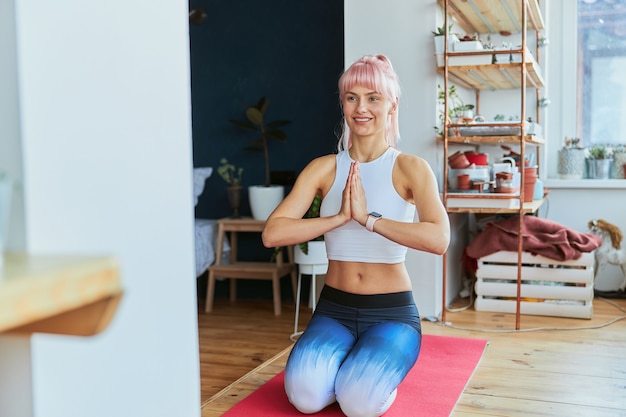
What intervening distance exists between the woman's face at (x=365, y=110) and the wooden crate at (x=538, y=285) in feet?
5.52

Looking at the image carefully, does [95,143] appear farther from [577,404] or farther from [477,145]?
[477,145]

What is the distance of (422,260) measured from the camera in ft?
12.6

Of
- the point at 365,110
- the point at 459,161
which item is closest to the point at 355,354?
the point at 365,110

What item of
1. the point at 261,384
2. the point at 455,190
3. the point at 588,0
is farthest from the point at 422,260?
the point at 588,0

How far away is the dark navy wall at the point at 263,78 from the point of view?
4.56 metres

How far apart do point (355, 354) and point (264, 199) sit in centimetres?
221

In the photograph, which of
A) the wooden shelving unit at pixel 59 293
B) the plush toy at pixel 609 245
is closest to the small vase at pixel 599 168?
the plush toy at pixel 609 245

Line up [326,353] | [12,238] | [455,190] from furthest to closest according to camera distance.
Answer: [455,190]
[326,353]
[12,238]

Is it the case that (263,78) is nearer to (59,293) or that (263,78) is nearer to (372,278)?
(372,278)

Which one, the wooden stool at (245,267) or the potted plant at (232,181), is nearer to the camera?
the wooden stool at (245,267)

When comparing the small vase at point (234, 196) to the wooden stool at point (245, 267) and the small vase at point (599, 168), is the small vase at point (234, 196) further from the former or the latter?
the small vase at point (599, 168)

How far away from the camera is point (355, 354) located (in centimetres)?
236

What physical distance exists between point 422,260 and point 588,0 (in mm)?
2168

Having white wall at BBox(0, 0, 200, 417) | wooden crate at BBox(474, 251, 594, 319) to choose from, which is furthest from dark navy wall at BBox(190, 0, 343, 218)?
white wall at BBox(0, 0, 200, 417)
